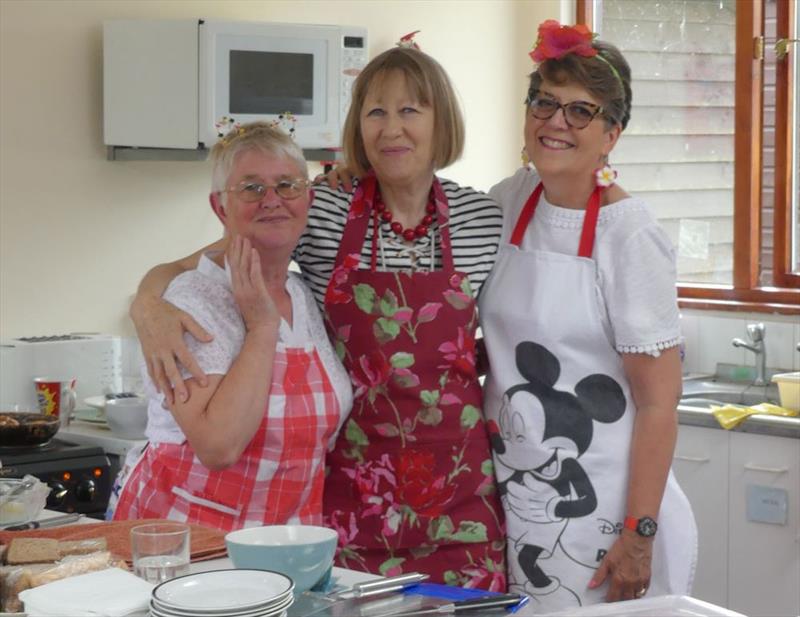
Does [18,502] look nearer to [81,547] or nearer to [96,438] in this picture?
[81,547]

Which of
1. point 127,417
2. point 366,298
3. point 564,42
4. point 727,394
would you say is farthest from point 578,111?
point 727,394

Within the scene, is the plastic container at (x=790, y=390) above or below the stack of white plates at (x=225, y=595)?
above

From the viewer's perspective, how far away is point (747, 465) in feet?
11.6

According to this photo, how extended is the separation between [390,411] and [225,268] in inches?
15.2

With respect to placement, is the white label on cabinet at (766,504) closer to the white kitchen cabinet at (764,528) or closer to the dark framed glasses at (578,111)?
the white kitchen cabinet at (764,528)

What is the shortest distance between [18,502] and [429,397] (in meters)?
0.72

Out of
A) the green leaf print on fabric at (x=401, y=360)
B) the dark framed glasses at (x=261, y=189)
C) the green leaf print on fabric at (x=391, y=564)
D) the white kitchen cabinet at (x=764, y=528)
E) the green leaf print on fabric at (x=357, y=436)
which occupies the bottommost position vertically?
the white kitchen cabinet at (x=764, y=528)

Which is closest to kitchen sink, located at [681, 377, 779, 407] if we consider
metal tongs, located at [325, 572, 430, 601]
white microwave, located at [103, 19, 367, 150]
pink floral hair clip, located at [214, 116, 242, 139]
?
white microwave, located at [103, 19, 367, 150]

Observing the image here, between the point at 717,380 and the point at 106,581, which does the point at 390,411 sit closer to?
the point at 106,581

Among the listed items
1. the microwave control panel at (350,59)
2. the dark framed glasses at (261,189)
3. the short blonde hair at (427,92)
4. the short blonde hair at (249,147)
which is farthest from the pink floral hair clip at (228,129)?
the microwave control panel at (350,59)

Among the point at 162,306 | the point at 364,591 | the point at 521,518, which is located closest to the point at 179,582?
the point at 364,591

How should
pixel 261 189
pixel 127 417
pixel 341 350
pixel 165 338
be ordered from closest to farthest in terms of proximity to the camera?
pixel 165 338 → pixel 261 189 → pixel 341 350 → pixel 127 417

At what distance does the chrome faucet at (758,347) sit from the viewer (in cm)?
404

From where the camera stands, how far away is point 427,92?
227cm
